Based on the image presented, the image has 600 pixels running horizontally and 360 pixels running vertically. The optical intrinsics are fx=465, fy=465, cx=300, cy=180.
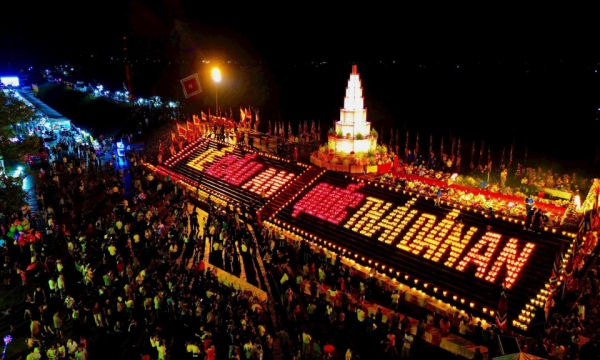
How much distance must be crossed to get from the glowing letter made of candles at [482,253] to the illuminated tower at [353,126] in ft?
42.8

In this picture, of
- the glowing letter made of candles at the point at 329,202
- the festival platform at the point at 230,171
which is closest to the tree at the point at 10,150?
the festival platform at the point at 230,171

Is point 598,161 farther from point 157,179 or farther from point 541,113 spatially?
point 157,179

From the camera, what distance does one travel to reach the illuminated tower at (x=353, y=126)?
3431cm

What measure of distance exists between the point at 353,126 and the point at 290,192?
6.99 metres

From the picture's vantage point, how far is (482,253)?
22.5 m

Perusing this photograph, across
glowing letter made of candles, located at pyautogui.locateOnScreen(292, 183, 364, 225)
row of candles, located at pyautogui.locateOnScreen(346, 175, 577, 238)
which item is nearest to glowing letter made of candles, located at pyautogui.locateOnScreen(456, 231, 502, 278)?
row of candles, located at pyautogui.locateOnScreen(346, 175, 577, 238)

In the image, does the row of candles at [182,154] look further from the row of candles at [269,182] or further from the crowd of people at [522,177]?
the crowd of people at [522,177]

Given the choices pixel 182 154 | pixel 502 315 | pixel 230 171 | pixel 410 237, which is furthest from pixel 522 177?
pixel 182 154

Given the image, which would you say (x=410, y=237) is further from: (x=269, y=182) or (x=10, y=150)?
(x=10, y=150)

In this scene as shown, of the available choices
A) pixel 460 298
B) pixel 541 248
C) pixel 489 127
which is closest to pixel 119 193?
pixel 460 298

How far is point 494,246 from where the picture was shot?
73.8 ft

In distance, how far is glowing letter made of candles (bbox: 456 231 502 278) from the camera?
21750 millimetres

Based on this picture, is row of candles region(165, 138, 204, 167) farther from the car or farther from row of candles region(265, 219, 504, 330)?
row of candles region(265, 219, 504, 330)

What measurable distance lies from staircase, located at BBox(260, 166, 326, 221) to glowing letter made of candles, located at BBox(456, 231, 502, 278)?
496 inches
